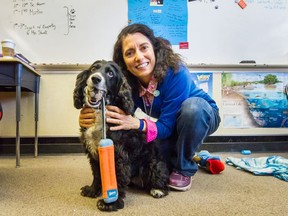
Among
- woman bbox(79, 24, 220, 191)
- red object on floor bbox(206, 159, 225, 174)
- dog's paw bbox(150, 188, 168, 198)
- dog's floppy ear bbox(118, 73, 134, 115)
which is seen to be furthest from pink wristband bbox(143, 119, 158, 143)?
red object on floor bbox(206, 159, 225, 174)

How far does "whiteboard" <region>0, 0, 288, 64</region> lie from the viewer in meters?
2.23

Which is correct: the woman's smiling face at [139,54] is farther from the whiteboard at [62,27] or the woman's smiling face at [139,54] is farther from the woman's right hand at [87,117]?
the whiteboard at [62,27]

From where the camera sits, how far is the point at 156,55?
1339 millimetres

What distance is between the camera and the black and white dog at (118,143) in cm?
103

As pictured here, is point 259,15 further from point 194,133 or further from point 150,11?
point 194,133

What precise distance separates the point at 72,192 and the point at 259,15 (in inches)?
88.7

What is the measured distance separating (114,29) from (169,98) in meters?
1.28

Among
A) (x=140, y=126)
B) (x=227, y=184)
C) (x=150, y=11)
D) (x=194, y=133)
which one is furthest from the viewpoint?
(x=150, y=11)

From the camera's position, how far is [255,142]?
2.38m

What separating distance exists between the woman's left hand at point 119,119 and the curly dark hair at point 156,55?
1.01 feet

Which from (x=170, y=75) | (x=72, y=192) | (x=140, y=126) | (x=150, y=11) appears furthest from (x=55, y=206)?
(x=150, y=11)

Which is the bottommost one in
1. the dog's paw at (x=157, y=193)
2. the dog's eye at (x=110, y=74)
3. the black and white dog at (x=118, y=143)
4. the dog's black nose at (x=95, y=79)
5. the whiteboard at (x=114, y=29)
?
the dog's paw at (x=157, y=193)

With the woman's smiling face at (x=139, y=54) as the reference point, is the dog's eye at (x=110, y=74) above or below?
below

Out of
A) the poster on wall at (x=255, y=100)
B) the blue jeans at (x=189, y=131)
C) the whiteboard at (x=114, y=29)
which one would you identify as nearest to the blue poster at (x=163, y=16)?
the whiteboard at (x=114, y=29)
